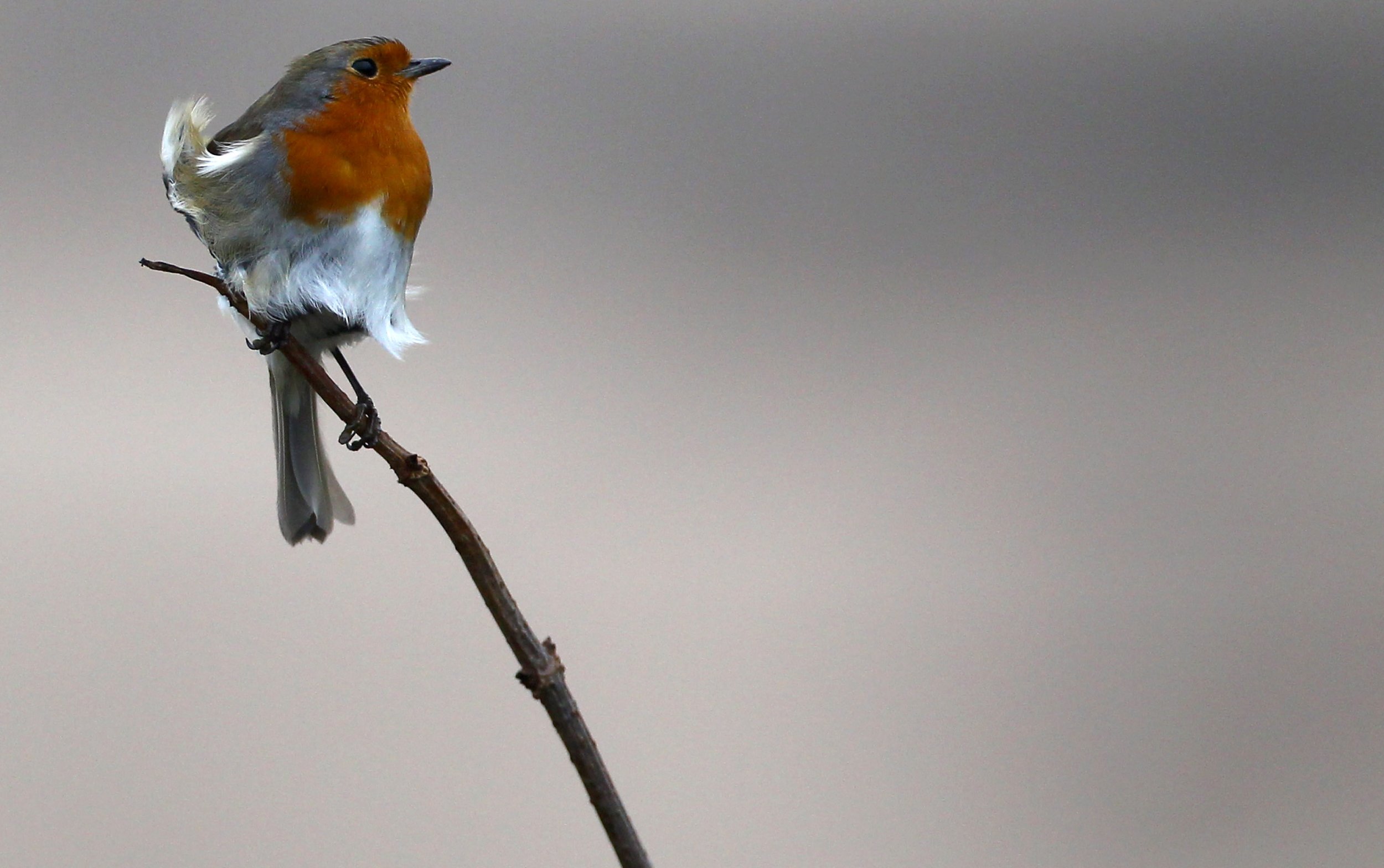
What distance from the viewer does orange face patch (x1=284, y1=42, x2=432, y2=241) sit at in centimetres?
47

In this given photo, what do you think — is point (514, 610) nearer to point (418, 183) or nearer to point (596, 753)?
point (596, 753)

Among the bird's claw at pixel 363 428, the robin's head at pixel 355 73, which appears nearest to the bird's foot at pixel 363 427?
the bird's claw at pixel 363 428

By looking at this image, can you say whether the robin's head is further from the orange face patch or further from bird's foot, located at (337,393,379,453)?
bird's foot, located at (337,393,379,453)

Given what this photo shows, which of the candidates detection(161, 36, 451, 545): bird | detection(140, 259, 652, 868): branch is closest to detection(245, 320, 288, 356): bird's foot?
detection(161, 36, 451, 545): bird

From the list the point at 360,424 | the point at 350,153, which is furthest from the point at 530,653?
the point at 350,153

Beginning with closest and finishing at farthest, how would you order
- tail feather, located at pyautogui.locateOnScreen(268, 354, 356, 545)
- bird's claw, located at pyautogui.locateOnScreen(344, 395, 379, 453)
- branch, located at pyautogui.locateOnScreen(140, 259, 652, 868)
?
branch, located at pyautogui.locateOnScreen(140, 259, 652, 868) → bird's claw, located at pyautogui.locateOnScreen(344, 395, 379, 453) → tail feather, located at pyautogui.locateOnScreen(268, 354, 356, 545)

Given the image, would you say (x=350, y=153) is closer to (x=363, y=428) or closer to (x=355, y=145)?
(x=355, y=145)

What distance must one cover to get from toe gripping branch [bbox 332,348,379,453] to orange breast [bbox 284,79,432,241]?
0.27 ft

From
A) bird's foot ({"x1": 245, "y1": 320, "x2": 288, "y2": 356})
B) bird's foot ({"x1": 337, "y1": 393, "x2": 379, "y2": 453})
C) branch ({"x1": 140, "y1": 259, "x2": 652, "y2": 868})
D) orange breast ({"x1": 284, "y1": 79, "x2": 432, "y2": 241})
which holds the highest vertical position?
orange breast ({"x1": 284, "y1": 79, "x2": 432, "y2": 241})

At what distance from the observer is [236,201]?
48cm

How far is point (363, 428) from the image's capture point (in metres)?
0.43

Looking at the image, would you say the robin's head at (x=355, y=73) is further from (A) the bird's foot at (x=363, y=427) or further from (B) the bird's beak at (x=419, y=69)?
(A) the bird's foot at (x=363, y=427)

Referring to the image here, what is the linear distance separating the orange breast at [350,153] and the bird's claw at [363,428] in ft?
0.29

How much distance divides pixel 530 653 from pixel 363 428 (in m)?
0.17
